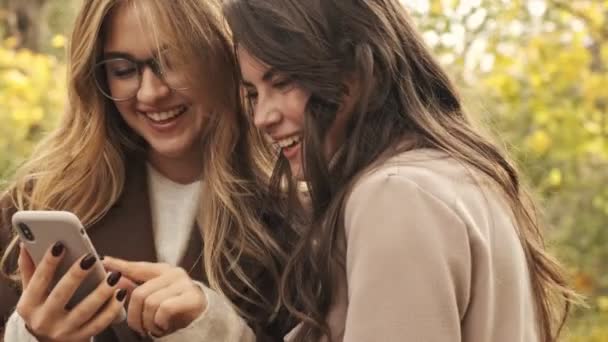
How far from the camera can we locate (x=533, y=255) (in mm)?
2699

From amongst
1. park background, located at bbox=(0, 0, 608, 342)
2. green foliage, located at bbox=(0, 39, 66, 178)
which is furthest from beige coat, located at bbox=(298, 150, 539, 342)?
green foliage, located at bbox=(0, 39, 66, 178)

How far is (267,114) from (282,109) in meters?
0.04

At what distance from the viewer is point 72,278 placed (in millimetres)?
2881

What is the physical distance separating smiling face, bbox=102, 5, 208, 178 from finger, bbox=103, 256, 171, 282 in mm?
439

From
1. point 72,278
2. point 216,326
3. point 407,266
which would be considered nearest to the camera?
point 407,266

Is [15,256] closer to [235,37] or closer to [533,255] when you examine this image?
[235,37]

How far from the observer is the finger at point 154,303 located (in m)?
2.94

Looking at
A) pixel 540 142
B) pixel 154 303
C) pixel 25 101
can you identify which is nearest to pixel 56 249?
pixel 154 303

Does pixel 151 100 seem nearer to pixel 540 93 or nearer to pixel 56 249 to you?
pixel 56 249

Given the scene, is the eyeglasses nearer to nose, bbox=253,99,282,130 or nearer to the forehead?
the forehead

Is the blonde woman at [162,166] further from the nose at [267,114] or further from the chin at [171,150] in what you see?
the nose at [267,114]

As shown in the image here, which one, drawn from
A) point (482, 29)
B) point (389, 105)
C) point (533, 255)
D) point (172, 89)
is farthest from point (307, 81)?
point (482, 29)

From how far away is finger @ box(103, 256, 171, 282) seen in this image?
3.01 meters

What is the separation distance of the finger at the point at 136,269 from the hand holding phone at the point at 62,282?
0.15ft
